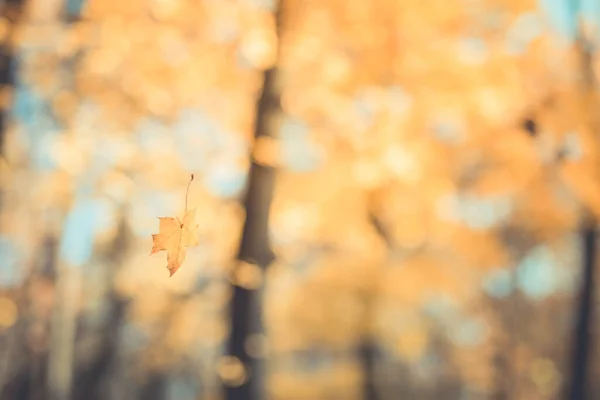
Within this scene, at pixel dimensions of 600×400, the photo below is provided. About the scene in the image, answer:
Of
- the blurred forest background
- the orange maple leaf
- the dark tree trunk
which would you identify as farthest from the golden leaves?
the dark tree trunk

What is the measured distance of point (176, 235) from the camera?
193cm

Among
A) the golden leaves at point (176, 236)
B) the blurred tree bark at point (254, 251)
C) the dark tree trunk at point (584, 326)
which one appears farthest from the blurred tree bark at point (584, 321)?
the golden leaves at point (176, 236)

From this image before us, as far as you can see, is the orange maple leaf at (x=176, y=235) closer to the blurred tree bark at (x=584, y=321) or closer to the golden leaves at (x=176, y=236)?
the golden leaves at (x=176, y=236)

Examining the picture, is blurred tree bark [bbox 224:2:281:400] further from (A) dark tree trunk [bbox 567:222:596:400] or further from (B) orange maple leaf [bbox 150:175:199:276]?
(A) dark tree trunk [bbox 567:222:596:400]

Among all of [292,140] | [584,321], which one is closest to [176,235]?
[292,140]

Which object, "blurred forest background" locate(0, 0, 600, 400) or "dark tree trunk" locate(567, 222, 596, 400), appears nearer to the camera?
"blurred forest background" locate(0, 0, 600, 400)

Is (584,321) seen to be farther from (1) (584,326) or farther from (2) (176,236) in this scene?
(2) (176,236)

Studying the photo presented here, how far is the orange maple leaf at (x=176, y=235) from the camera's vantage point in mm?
1897

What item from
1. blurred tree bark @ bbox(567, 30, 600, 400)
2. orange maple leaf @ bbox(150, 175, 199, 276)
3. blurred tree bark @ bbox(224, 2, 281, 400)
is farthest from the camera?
blurred tree bark @ bbox(567, 30, 600, 400)

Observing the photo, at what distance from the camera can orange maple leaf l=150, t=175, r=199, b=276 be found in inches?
74.7

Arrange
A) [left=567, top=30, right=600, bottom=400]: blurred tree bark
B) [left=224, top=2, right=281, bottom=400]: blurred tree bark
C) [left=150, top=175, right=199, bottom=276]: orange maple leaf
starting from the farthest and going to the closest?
[left=567, top=30, right=600, bottom=400]: blurred tree bark → [left=224, top=2, right=281, bottom=400]: blurred tree bark → [left=150, top=175, right=199, bottom=276]: orange maple leaf

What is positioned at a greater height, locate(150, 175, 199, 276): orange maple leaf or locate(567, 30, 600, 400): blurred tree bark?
locate(150, 175, 199, 276): orange maple leaf

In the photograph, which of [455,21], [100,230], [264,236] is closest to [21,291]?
[100,230]

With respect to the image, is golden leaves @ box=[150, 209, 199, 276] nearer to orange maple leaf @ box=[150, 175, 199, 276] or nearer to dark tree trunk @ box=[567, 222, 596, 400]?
orange maple leaf @ box=[150, 175, 199, 276]
